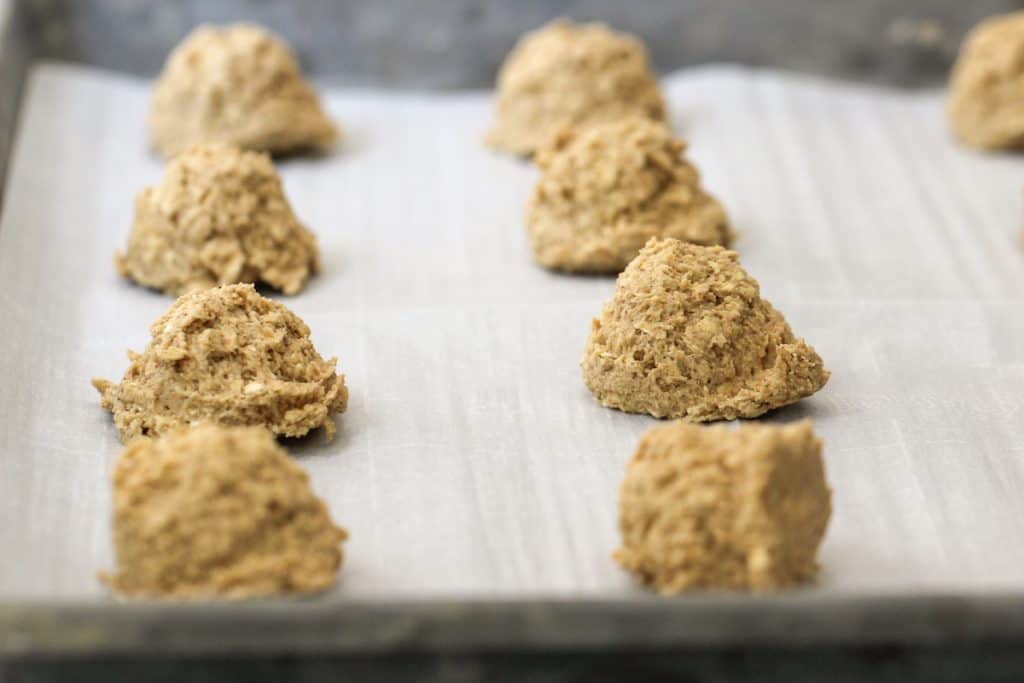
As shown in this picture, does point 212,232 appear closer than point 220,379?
No

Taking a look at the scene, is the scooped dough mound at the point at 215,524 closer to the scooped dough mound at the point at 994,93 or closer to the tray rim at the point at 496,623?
the tray rim at the point at 496,623

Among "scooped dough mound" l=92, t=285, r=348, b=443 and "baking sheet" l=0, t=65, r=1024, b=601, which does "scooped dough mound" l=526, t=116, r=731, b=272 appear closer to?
"baking sheet" l=0, t=65, r=1024, b=601

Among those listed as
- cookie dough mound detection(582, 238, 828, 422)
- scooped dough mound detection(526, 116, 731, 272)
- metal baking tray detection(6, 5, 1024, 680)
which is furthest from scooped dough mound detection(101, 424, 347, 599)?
scooped dough mound detection(526, 116, 731, 272)

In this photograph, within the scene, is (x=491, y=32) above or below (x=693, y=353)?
below

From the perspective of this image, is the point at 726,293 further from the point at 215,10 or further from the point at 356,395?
the point at 215,10

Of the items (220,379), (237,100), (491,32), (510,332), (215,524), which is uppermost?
(215,524)

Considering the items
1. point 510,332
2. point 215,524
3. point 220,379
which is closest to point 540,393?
point 510,332

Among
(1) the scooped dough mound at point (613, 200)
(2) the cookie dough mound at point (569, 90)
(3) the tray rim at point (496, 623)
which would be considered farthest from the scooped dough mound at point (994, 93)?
(3) the tray rim at point (496, 623)

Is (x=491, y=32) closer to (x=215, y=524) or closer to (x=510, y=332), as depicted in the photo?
(x=510, y=332)
